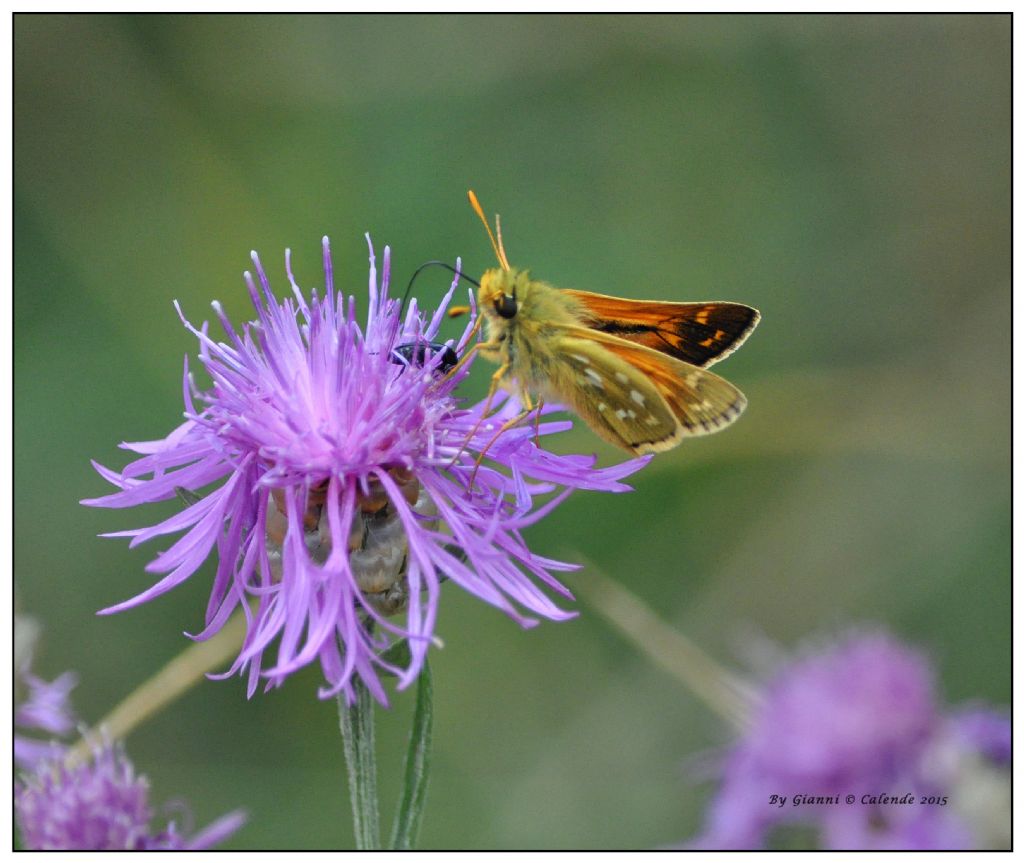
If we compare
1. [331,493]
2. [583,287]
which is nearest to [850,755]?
[331,493]

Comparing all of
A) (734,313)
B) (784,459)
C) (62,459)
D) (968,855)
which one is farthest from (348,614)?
(784,459)

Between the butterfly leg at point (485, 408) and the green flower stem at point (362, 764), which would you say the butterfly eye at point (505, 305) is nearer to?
the butterfly leg at point (485, 408)

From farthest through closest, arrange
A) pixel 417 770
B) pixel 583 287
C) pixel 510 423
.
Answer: pixel 583 287, pixel 510 423, pixel 417 770

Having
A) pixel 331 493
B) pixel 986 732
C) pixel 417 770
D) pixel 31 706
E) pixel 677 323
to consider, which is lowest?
pixel 986 732

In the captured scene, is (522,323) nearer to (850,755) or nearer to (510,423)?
(510,423)

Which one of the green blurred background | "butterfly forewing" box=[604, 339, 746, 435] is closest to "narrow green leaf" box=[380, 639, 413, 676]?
"butterfly forewing" box=[604, 339, 746, 435]

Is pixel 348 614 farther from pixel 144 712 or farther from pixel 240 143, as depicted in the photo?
pixel 240 143

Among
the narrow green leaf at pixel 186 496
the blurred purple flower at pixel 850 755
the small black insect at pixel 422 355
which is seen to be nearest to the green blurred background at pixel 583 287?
the blurred purple flower at pixel 850 755
